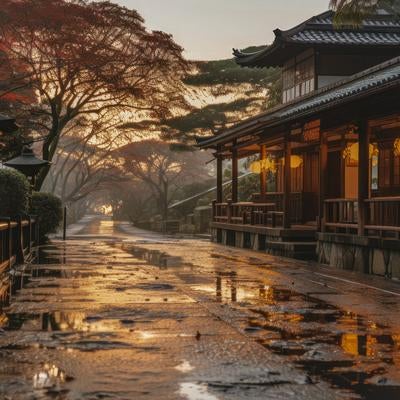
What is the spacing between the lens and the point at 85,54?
103ft

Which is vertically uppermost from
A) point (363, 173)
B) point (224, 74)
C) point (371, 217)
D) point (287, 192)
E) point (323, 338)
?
point (224, 74)

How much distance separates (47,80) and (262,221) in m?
12.4

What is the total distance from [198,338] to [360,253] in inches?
452

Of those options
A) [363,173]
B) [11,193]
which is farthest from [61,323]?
[363,173]

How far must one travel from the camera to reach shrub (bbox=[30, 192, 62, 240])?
30.8 meters

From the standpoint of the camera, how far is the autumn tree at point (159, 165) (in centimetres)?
6538

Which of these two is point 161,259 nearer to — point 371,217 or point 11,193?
point 11,193

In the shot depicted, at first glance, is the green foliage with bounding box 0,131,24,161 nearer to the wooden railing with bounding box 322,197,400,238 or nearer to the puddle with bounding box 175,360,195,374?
the wooden railing with bounding box 322,197,400,238

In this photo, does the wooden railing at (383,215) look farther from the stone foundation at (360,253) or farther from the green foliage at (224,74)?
the green foliage at (224,74)

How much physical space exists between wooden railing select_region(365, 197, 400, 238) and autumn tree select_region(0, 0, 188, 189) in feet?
52.3

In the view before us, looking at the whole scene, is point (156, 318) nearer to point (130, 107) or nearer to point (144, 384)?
point (144, 384)

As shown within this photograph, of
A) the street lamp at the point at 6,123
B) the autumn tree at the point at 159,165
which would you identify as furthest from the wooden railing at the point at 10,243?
the autumn tree at the point at 159,165

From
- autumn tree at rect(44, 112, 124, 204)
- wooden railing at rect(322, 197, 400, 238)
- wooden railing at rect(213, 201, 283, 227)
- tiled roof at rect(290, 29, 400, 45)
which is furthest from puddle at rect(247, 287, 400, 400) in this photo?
autumn tree at rect(44, 112, 124, 204)

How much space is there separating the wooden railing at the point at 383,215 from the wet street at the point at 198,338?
2.37m
